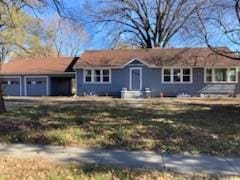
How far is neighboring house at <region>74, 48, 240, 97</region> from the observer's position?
3672 cm

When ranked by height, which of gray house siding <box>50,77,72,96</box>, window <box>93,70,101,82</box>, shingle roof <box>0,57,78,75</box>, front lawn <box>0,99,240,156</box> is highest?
shingle roof <box>0,57,78,75</box>

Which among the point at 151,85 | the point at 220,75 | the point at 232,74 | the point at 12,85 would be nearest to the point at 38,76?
the point at 12,85

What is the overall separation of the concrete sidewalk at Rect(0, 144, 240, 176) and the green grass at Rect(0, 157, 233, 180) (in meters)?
0.41

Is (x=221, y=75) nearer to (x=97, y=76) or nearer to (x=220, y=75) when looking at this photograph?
(x=220, y=75)

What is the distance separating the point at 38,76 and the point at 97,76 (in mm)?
6791

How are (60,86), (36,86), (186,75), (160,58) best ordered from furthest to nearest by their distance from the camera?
(60,86)
(36,86)
(160,58)
(186,75)

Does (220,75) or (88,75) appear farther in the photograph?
(88,75)

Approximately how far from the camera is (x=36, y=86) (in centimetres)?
4197

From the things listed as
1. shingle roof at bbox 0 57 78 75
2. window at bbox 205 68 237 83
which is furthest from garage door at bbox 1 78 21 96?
window at bbox 205 68 237 83

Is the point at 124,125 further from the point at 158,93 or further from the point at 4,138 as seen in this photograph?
the point at 158,93

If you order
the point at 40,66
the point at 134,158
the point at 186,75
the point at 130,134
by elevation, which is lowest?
the point at 134,158

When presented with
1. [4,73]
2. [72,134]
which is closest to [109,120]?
[72,134]

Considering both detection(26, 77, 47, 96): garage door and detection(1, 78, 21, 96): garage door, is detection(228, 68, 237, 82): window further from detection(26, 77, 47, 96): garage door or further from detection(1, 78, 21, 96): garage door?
detection(1, 78, 21, 96): garage door

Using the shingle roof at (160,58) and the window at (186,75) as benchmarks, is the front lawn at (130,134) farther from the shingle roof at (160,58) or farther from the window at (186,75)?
the window at (186,75)
